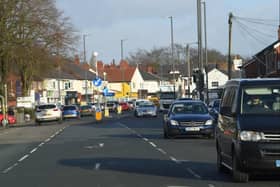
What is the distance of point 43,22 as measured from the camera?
61.8 meters

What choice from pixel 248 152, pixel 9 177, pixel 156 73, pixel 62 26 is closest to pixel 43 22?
pixel 62 26

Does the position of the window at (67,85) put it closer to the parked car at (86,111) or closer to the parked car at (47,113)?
the parked car at (86,111)

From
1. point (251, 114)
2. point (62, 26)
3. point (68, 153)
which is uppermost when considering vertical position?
point (62, 26)

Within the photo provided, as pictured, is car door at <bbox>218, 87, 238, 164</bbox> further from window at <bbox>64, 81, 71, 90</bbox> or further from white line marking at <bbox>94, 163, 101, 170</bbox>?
window at <bbox>64, 81, 71, 90</bbox>

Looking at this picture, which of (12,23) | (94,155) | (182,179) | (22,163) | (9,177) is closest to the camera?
(182,179)

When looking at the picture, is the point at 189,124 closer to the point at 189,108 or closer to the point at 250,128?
the point at 189,108

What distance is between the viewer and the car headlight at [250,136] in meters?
12.5

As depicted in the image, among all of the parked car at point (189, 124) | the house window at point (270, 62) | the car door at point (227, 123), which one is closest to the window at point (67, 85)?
the house window at point (270, 62)

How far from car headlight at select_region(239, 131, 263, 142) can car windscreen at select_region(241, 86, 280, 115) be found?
31.7 inches

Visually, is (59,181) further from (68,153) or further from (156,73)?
(156,73)

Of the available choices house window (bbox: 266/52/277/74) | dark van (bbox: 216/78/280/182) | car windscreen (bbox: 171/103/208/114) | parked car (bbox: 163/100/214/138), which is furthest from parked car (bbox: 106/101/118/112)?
dark van (bbox: 216/78/280/182)

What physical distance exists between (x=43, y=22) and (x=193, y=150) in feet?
137

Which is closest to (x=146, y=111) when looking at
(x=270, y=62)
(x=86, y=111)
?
(x=270, y=62)

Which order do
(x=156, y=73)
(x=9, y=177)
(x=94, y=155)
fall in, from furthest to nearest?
(x=156, y=73) < (x=94, y=155) < (x=9, y=177)
